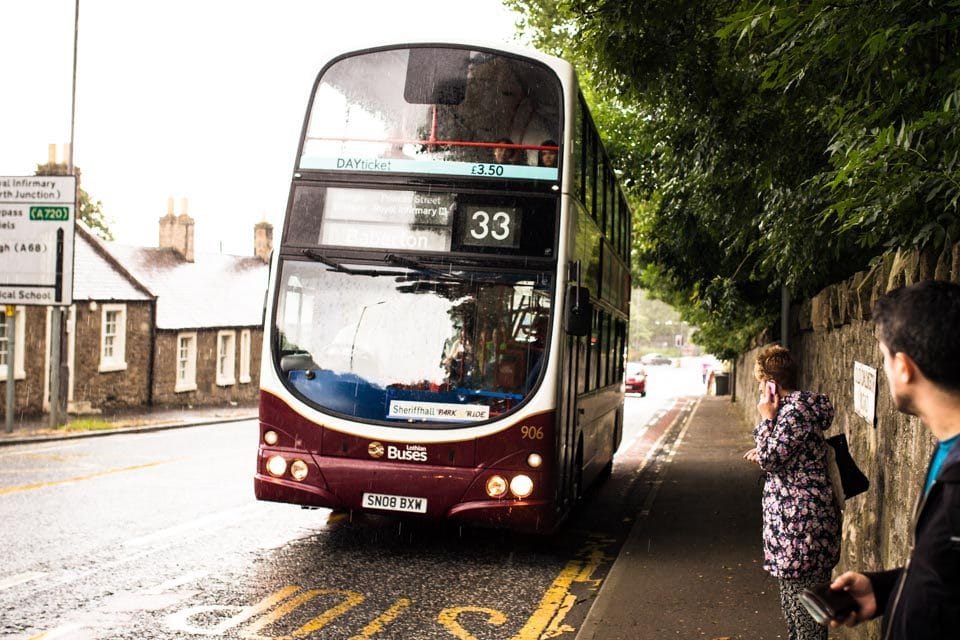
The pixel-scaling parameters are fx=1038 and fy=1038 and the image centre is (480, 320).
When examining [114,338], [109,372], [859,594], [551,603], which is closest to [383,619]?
[551,603]

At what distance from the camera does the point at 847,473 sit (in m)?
5.23

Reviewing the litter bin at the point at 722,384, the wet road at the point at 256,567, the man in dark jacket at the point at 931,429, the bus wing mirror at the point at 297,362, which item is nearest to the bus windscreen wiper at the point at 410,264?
the bus wing mirror at the point at 297,362

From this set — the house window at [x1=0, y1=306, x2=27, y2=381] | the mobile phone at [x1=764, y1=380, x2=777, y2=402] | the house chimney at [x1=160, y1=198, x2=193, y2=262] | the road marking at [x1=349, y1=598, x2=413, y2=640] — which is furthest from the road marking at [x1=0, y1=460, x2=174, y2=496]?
the house chimney at [x1=160, y1=198, x2=193, y2=262]

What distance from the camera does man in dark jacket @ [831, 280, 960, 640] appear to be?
2174 millimetres

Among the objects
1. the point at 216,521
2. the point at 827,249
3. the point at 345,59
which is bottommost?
the point at 216,521

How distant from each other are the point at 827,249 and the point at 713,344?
26.4 meters

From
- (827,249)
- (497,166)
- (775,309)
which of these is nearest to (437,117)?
(497,166)

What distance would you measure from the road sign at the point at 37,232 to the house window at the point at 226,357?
16.7 meters

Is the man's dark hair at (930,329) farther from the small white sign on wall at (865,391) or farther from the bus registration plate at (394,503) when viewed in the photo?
the bus registration plate at (394,503)

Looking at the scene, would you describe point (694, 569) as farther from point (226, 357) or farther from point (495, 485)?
point (226, 357)

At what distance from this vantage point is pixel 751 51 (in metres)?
8.81

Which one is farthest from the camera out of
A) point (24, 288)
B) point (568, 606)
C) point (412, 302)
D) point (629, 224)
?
point (24, 288)

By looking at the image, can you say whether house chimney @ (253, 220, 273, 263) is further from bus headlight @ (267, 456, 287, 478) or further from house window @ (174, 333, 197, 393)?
bus headlight @ (267, 456, 287, 478)

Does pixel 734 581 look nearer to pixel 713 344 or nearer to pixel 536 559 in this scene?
pixel 536 559
